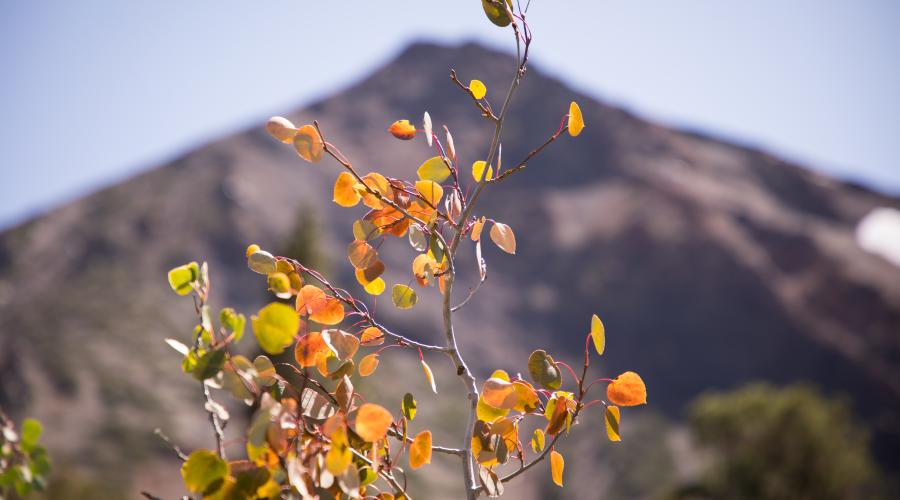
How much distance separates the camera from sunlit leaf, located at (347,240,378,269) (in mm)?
1070

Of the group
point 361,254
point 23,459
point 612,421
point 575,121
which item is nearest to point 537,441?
point 612,421

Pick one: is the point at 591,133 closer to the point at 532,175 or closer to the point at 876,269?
the point at 532,175

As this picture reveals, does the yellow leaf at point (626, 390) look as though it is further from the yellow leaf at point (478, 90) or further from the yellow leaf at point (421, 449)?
the yellow leaf at point (478, 90)

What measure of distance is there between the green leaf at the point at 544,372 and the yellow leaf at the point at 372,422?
0.29 m

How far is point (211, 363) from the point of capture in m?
0.80

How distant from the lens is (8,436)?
1531mm

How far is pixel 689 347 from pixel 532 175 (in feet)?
80.8

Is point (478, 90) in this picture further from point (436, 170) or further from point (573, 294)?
point (573, 294)

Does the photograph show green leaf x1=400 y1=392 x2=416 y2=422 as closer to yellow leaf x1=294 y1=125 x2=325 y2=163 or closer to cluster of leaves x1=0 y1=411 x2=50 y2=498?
yellow leaf x1=294 y1=125 x2=325 y2=163

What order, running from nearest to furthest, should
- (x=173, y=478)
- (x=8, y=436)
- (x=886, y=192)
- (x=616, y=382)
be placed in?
(x=616, y=382) < (x=8, y=436) < (x=173, y=478) < (x=886, y=192)

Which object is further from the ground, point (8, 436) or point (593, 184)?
point (8, 436)

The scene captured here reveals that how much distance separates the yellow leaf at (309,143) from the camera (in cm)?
95

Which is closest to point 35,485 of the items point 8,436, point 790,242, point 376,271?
point 8,436

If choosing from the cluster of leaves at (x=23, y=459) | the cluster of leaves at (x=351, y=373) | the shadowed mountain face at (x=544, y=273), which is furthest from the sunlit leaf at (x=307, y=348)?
the shadowed mountain face at (x=544, y=273)
